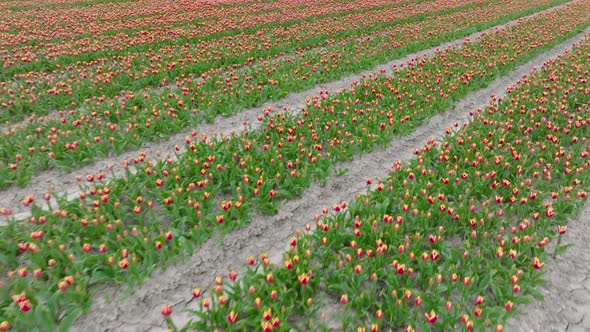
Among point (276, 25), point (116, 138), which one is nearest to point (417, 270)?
point (116, 138)

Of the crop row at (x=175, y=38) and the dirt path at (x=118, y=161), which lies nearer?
the dirt path at (x=118, y=161)

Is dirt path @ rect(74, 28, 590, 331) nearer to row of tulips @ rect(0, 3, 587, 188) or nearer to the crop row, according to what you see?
row of tulips @ rect(0, 3, 587, 188)

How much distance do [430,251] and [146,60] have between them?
1035 centimetres

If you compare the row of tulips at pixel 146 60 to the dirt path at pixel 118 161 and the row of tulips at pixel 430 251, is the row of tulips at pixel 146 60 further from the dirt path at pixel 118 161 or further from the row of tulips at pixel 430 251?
the row of tulips at pixel 430 251

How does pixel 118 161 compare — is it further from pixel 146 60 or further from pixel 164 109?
pixel 146 60

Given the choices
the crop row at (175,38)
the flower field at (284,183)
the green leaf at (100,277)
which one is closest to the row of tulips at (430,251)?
the flower field at (284,183)

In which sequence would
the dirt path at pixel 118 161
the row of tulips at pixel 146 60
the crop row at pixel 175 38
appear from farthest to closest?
the crop row at pixel 175 38, the row of tulips at pixel 146 60, the dirt path at pixel 118 161

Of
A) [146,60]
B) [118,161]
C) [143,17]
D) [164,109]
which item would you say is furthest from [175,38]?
[118,161]

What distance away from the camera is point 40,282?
3.92m

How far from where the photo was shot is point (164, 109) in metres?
8.46

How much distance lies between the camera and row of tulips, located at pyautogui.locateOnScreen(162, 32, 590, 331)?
3713 mm

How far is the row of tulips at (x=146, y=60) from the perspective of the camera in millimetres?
9016

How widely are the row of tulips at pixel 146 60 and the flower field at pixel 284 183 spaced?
7cm

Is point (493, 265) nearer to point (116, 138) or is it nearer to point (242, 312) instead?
point (242, 312)
